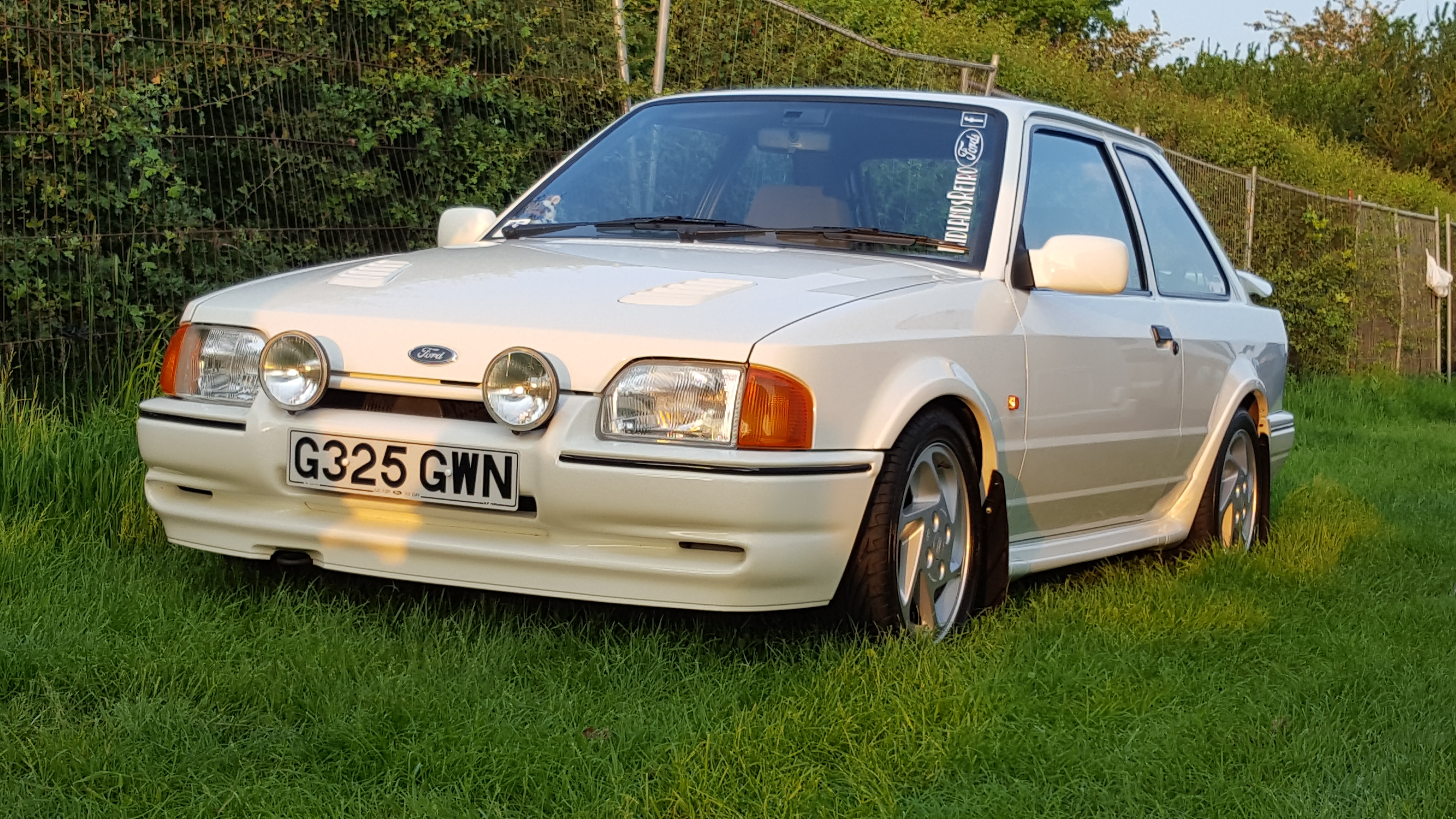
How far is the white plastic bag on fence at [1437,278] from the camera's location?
2000 centimetres

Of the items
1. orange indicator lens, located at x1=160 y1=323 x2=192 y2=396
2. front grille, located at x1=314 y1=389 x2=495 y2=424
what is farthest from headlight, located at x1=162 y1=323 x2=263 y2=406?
front grille, located at x1=314 y1=389 x2=495 y2=424

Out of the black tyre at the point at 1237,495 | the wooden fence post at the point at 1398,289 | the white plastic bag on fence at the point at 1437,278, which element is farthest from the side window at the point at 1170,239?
the white plastic bag on fence at the point at 1437,278

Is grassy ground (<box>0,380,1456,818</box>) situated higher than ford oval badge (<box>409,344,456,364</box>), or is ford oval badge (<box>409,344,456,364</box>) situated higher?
ford oval badge (<box>409,344,456,364</box>)

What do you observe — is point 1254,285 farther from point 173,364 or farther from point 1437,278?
point 1437,278

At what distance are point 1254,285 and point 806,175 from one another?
113 inches

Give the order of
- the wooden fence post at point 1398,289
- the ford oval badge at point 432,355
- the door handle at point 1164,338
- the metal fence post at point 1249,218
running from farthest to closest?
the wooden fence post at point 1398,289 → the metal fence post at point 1249,218 → the door handle at point 1164,338 → the ford oval badge at point 432,355

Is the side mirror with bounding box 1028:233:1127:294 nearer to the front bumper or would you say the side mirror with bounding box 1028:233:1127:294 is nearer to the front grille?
the front bumper

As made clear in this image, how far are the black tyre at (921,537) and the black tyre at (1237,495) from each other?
1.91m

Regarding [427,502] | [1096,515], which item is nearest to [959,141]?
[1096,515]

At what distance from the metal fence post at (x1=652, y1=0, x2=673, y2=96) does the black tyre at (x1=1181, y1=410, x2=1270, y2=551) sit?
378cm

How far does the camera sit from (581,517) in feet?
Result: 12.6

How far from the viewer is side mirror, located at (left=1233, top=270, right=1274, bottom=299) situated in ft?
23.5

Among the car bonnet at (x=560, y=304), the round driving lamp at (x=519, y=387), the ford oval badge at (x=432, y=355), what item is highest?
the car bonnet at (x=560, y=304)

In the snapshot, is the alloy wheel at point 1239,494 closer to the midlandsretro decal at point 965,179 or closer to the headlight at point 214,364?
the midlandsretro decal at point 965,179
